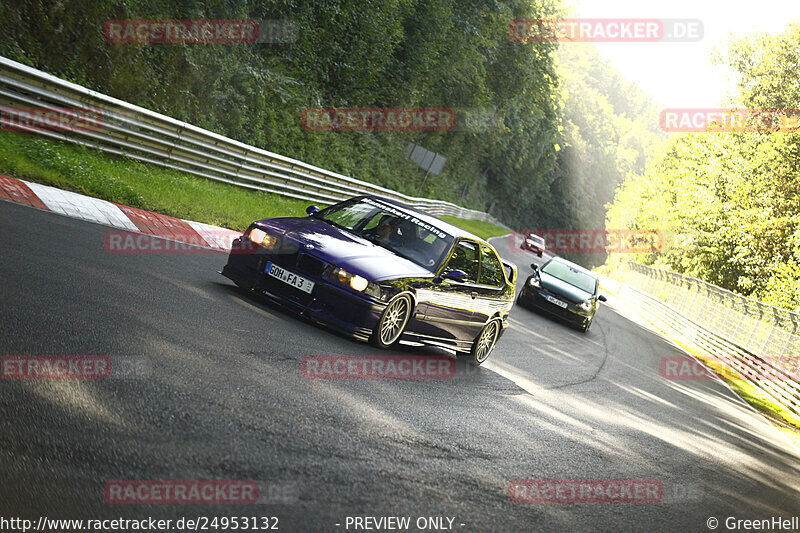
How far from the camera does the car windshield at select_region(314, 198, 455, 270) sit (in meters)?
8.98

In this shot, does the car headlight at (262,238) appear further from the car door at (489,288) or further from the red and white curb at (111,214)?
the red and white curb at (111,214)

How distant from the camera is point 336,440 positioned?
193 inches

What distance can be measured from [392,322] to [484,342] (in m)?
2.23

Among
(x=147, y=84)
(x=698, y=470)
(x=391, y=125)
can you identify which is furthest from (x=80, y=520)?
(x=391, y=125)

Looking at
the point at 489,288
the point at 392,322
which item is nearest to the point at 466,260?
the point at 489,288

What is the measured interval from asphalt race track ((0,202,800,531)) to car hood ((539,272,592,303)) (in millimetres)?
8139

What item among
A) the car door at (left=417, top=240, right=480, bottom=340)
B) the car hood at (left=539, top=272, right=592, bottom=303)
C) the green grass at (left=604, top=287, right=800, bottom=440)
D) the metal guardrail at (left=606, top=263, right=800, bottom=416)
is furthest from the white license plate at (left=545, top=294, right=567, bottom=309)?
the car door at (left=417, top=240, right=480, bottom=340)

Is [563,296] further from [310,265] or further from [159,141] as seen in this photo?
[310,265]

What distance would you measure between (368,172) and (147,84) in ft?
61.3

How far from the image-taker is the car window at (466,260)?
9.27m

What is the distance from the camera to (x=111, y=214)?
10672 millimetres

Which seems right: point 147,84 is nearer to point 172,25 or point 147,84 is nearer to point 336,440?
point 172,25

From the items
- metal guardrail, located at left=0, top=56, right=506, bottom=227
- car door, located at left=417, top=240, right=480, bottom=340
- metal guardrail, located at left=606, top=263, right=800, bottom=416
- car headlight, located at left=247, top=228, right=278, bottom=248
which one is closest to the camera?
car headlight, located at left=247, top=228, right=278, bottom=248

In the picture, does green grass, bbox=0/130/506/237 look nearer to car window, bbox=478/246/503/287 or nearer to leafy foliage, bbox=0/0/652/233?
leafy foliage, bbox=0/0/652/233
